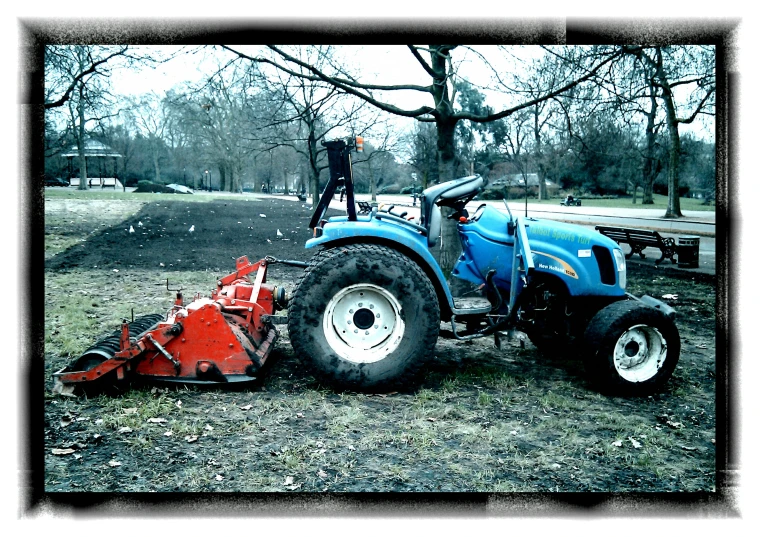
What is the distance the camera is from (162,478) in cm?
355

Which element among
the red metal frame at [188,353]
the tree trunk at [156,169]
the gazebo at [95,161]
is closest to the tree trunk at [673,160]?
the red metal frame at [188,353]

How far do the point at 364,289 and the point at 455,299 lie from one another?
1076 millimetres

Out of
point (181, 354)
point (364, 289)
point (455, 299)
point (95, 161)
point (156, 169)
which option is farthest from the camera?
point (156, 169)

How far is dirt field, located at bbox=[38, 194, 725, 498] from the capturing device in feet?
11.8

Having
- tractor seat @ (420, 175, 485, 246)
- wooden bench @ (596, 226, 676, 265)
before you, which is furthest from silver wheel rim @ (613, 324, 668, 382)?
wooden bench @ (596, 226, 676, 265)

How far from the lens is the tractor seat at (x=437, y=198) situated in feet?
17.0

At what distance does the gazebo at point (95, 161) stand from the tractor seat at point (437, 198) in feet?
27.2

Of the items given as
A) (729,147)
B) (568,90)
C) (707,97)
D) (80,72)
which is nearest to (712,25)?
→ (729,147)

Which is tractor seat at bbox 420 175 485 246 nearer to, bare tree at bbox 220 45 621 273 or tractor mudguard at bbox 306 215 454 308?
tractor mudguard at bbox 306 215 454 308

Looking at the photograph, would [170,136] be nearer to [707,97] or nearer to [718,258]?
[707,97]

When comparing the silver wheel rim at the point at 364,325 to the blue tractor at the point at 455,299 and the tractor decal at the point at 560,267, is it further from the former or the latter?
the tractor decal at the point at 560,267

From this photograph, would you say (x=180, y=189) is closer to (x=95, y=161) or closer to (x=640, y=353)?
(x=95, y=161)

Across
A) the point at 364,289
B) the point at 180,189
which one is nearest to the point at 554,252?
the point at 364,289

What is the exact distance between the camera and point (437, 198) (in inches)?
204
